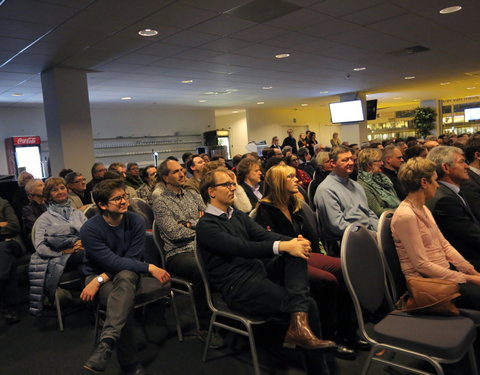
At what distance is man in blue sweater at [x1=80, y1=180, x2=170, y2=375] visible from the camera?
2293 mm

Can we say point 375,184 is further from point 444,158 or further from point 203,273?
point 203,273

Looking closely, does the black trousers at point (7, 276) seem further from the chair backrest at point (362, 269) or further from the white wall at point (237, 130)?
the white wall at point (237, 130)

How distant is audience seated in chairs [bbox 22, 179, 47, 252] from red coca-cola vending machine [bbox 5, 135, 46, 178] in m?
7.22

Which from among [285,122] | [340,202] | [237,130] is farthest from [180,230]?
[285,122]

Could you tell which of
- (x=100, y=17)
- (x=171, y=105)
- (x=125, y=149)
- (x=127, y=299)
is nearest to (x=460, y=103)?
(x=171, y=105)

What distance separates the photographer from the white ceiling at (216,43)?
13.2 ft

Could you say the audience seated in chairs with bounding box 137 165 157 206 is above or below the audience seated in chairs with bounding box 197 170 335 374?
above

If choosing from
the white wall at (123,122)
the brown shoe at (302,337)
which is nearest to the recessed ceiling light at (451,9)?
the brown shoe at (302,337)

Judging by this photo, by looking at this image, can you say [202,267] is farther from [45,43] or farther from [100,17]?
[45,43]

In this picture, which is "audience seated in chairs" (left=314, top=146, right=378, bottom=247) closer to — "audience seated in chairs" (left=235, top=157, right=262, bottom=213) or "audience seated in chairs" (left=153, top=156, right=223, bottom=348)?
"audience seated in chairs" (left=235, top=157, right=262, bottom=213)

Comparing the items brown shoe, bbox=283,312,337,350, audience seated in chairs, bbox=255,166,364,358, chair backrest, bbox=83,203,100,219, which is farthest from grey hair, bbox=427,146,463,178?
chair backrest, bbox=83,203,100,219

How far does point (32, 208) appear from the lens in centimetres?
389

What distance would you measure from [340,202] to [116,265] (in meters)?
1.77

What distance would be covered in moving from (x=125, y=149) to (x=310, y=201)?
10.1 m
